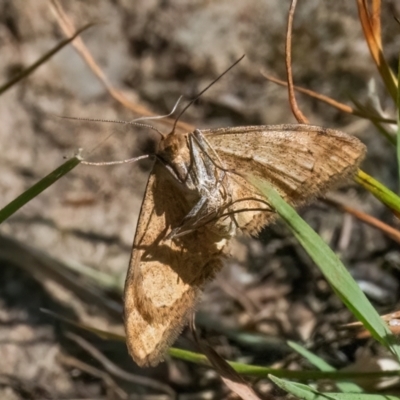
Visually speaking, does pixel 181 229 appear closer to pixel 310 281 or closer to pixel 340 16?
pixel 310 281

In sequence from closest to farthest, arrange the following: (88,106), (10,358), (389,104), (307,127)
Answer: (307,127), (10,358), (389,104), (88,106)

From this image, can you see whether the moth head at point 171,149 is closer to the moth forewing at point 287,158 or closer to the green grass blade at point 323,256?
the moth forewing at point 287,158

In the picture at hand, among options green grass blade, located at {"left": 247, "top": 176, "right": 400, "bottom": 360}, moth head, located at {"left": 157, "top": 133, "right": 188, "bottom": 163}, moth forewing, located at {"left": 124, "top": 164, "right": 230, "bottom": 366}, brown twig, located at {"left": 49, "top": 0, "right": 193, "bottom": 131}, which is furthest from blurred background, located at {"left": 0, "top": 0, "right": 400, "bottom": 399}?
moth head, located at {"left": 157, "top": 133, "right": 188, "bottom": 163}

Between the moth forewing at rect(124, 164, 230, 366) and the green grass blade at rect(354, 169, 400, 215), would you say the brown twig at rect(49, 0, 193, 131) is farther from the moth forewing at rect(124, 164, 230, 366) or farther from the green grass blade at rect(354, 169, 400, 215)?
the green grass blade at rect(354, 169, 400, 215)

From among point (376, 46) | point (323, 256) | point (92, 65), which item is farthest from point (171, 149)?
point (92, 65)

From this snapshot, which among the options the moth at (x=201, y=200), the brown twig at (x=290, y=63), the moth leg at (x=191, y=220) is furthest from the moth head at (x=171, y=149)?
the brown twig at (x=290, y=63)

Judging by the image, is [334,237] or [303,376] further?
[334,237]

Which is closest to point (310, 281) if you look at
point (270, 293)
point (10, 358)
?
point (270, 293)
